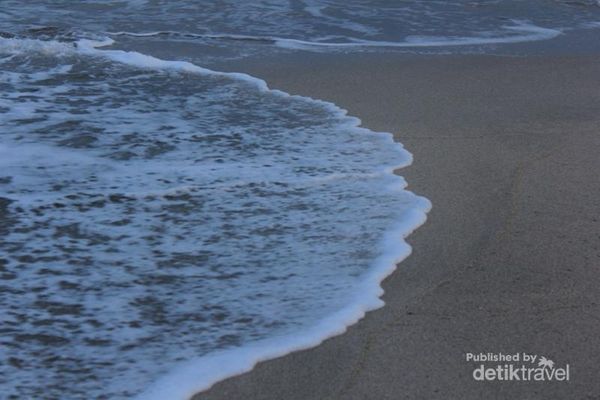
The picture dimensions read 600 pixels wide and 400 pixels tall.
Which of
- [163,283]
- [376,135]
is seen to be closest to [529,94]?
[376,135]

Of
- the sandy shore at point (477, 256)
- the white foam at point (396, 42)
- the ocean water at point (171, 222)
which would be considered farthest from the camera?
the white foam at point (396, 42)

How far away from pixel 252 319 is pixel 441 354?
2.13 ft

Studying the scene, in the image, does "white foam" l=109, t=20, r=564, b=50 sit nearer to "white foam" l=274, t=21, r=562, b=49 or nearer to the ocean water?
"white foam" l=274, t=21, r=562, b=49

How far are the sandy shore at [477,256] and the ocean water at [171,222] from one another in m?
0.13

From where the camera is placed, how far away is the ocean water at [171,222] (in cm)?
279

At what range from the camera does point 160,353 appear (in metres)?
2.76

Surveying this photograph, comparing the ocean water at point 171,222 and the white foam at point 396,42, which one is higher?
the white foam at point 396,42

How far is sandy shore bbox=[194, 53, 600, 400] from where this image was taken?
262cm

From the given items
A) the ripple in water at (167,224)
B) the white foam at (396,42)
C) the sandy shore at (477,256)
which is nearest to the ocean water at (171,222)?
the ripple in water at (167,224)

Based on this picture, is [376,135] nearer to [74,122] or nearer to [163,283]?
[74,122]

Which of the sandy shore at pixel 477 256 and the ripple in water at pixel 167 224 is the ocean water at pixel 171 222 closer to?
the ripple in water at pixel 167 224

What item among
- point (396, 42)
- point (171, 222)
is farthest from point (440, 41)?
point (171, 222)

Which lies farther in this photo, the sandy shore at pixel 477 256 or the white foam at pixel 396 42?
the white foam at pixel 396 42

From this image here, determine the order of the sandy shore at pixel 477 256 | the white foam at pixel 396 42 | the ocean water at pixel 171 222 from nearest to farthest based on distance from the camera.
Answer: the sandy shore at pixel 477 256, the ocean water at pixel 171 222, the white foam at pixel 396 42
